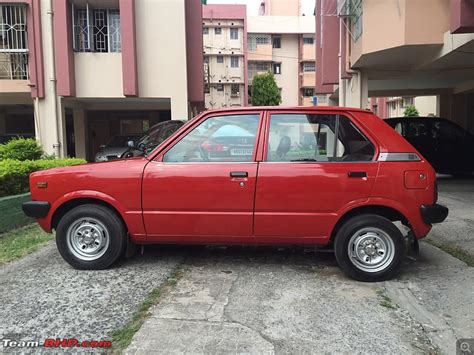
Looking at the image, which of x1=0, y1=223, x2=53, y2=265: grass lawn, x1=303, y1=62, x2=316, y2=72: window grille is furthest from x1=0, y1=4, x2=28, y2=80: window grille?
x1=303, y1=62, x2=316, y2=72: window grille

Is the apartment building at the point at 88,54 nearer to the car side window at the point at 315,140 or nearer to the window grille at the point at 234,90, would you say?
the car side window at the point at 315,140

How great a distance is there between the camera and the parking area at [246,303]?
11.2 feet

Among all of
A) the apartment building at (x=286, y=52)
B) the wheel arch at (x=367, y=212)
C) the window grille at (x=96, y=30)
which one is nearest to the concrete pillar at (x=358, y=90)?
the window grille at (x=96, y=30)

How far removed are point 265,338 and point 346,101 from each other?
12138 mm

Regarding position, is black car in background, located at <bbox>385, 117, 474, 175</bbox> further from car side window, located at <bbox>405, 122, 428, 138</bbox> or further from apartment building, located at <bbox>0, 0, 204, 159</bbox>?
apartment building, located at <bbox>0, 0, 204, 159</bbox>

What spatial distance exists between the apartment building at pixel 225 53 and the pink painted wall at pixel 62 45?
89.9ft

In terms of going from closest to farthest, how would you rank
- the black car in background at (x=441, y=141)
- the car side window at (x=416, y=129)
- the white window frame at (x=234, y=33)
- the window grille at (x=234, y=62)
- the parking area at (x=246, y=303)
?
the parking area at (x=246, y=303)
the black car in background at (x=441, y=141)
the car side window at (x=416, y=129)
the white window frame at (x=234, y=33)
the window grille at (x=234, y=62)

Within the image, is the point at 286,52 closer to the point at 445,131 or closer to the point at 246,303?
the point at 445,131

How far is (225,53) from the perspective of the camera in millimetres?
42781

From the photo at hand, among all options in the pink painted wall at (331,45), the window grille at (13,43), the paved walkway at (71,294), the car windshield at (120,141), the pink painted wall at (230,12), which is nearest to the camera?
the paved walkway at (71,294)

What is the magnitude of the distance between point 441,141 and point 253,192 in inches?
386

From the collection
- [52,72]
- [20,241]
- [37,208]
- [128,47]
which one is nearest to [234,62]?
[128,47]

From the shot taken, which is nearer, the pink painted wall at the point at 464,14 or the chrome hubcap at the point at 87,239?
the chrome hubcap at the point at 87,239

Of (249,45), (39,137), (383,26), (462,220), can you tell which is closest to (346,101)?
(383,26)
